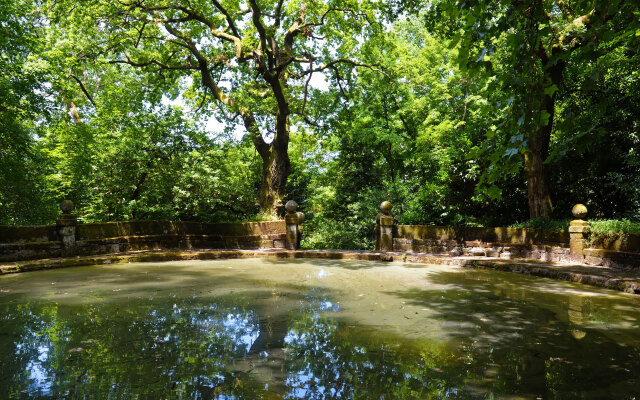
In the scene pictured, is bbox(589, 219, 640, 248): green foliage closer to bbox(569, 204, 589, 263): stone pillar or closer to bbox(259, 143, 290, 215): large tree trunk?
bbox(569, 204, 589, 263): stone pillar

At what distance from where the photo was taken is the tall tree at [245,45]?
1329 centimetres

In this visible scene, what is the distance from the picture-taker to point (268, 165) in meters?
15.5

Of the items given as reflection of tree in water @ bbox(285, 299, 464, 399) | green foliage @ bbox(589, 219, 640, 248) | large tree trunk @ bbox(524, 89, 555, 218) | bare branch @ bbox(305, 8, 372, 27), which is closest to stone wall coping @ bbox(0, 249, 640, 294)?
green foliage @ bbox(589, 219, 640, 248)

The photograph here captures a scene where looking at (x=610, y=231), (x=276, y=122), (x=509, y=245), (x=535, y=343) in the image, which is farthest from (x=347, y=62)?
(x=535, y=343)

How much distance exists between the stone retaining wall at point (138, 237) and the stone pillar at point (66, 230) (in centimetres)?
7

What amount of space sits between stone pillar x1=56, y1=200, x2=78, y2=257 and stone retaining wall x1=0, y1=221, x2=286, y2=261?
7 centimetres

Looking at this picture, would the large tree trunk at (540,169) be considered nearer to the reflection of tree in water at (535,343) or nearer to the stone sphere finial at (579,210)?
the stone sphere finial at (579,210)

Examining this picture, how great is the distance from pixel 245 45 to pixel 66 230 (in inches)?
330

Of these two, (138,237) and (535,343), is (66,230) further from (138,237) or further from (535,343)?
(535,343)

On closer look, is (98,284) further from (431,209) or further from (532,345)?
(431,209)

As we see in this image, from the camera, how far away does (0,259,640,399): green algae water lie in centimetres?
256

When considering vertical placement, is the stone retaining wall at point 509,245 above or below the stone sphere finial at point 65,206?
below

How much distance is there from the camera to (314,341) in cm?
352

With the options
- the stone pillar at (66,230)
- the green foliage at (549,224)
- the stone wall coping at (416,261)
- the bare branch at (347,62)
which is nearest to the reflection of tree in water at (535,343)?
the stone wall coping at (416,261)
